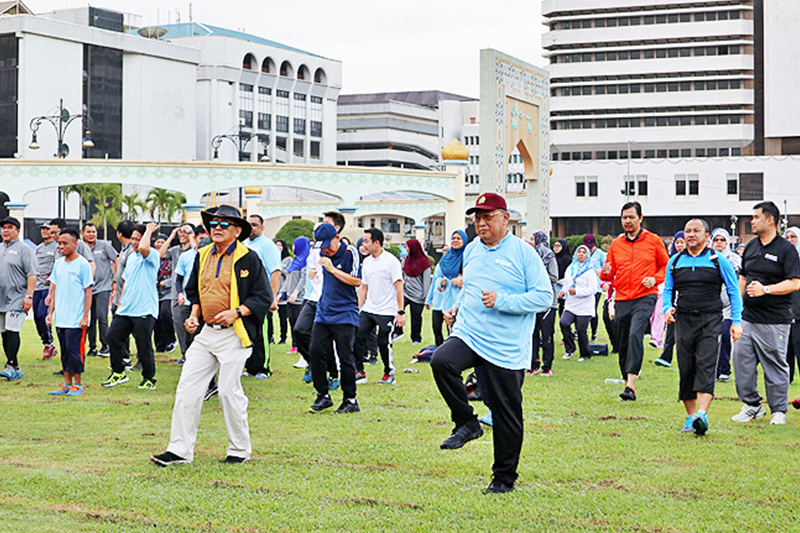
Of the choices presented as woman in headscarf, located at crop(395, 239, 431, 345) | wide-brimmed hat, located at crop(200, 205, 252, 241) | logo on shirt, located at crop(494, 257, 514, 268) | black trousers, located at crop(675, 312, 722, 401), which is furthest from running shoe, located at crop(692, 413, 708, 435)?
woman in headscarf, located at crop(395, 239, 431, 345)

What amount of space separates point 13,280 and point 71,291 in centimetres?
167

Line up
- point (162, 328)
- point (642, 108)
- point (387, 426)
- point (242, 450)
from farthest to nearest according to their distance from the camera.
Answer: point (642, 108), point (162, 328), point (387, 426), point (242, 450)

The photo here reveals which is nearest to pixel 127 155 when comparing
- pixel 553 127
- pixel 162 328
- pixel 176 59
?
pixel 176 59

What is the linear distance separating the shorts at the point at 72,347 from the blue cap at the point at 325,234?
10.0ft

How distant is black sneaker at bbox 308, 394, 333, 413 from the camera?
374 inches

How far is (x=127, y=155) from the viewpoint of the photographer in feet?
278

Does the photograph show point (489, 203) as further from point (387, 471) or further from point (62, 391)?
point (62, 391)

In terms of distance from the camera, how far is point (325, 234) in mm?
9562

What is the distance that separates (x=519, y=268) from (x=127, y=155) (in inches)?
3259

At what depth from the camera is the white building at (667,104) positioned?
89.4 meters

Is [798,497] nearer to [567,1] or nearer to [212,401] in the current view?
[212,401]

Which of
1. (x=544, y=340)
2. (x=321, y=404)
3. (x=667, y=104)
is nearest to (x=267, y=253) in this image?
(x=321, y=404)

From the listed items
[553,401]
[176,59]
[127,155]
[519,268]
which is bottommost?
[553,401]

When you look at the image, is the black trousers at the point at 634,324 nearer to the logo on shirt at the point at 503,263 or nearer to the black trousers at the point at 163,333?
the logo on shirt at the point at 503,263
